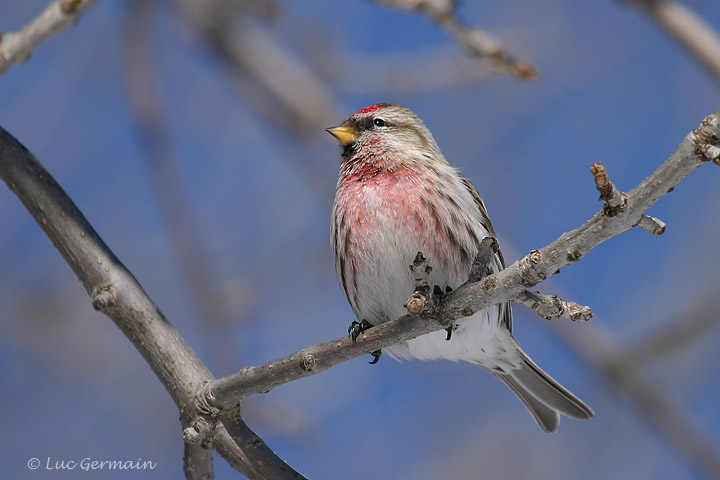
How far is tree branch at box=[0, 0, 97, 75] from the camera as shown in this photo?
2.51 meters

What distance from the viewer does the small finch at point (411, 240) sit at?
131 inches

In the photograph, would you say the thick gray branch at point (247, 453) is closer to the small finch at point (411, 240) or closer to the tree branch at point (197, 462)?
the tree branch at point (197, 462)

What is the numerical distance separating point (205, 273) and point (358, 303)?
2.64 ft

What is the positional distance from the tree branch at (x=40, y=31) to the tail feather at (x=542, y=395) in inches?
101

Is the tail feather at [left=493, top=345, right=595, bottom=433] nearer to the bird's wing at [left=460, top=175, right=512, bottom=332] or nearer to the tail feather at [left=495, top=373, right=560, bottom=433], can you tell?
the tail feather at [left=495, top=373, right=560, bottom=433]

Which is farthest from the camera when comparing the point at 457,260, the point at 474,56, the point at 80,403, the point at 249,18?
the point at 80,403

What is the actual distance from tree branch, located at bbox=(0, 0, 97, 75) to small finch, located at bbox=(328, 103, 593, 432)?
1.45 metres

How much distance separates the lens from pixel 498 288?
2258mm

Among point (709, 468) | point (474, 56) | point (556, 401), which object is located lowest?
point (709, 468)

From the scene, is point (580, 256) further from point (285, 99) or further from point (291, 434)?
point (285, 99)

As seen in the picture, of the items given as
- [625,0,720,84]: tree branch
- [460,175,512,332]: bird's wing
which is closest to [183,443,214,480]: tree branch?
[460,175,512,332]: bird's wing

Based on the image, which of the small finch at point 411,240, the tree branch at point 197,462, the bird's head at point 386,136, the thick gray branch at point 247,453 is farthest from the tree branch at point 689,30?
the tree branch at point 197,462

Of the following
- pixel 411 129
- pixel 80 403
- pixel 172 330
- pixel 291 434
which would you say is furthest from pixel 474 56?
pixel 80 403

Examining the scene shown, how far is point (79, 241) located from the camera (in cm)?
266
